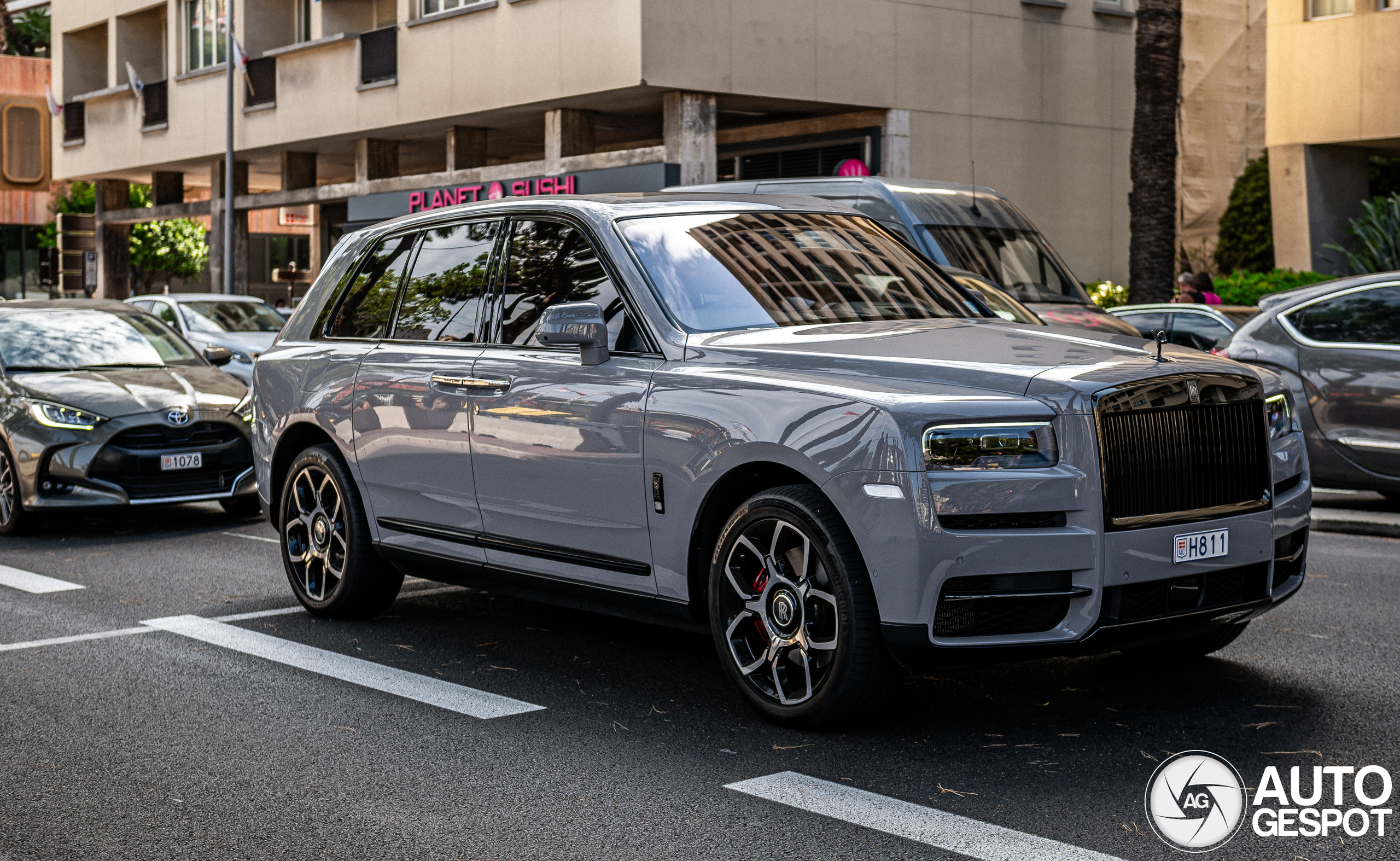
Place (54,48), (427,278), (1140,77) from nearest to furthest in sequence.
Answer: (427,278)
(1140,77)
(54,48)

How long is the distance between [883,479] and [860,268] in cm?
173

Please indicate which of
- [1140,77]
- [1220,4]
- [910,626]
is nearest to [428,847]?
[910,626]

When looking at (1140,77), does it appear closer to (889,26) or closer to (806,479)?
(889,26)

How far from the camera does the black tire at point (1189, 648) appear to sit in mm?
6082

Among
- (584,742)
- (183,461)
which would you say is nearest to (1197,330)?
(183,461)

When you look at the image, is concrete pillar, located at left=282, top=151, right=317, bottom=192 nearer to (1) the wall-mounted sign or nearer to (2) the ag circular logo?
(1) the wall-mounted sign

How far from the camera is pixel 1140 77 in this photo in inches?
869

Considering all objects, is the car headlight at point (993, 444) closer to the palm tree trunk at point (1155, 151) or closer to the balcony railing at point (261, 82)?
the palm tree trunk at point (1155, 151)

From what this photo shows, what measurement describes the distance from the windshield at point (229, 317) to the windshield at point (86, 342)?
912 centimetres

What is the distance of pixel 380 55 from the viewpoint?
99.6 feet

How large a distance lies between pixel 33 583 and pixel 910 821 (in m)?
6.40

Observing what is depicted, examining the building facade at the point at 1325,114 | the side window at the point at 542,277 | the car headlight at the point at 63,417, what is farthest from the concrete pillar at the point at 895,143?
the side window at the point at 542,277

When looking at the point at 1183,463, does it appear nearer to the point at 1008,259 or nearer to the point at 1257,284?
the point at 1008,259

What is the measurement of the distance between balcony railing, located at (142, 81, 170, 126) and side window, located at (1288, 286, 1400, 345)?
3300 centimetres
